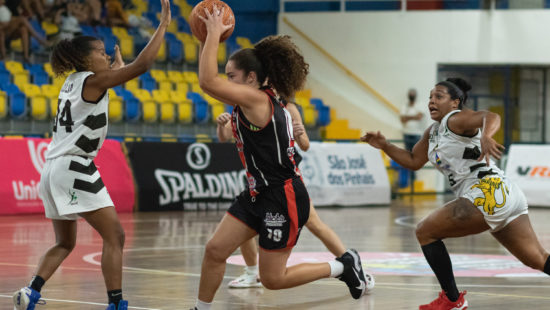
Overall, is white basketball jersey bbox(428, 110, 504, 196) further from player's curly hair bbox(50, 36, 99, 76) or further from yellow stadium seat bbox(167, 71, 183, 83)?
yellow stadium seat bbox(167, 71, 183, 83)

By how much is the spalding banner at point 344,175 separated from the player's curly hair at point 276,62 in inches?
→ 527

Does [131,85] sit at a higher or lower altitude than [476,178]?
lower

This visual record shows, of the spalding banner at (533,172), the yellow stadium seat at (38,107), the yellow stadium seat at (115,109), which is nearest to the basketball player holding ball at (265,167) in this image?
the yellow stadium seat at (38,107)

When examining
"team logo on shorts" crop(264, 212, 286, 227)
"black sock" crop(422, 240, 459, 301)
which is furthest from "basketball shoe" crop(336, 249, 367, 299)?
"team logo on shorts" crop(264, 212, 286, 227)

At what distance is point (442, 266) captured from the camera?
7.17 m

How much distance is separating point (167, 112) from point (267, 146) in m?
16.5

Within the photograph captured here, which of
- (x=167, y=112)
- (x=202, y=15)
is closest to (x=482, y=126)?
(x=202, y=15)

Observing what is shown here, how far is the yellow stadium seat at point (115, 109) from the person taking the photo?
21281 mm

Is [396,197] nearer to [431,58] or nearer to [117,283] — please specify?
[431,58]

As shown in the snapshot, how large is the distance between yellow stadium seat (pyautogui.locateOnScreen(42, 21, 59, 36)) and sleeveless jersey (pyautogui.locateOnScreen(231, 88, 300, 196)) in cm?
1701

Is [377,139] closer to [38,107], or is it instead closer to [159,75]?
[38,107]

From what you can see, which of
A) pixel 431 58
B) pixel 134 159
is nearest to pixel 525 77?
pixel 431 58

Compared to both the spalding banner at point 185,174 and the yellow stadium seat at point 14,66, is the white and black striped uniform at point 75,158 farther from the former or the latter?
the yellow stadium seat at point 14,66

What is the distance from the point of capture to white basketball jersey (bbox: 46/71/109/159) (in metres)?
6.64
